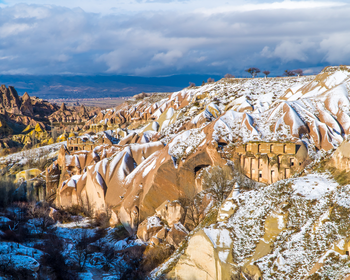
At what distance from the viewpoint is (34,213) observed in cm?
Answer: 5038

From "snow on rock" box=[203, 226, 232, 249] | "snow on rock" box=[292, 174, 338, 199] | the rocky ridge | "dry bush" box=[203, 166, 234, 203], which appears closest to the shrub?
the rocky ridge

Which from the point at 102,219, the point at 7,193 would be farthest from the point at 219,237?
the point at 7,193

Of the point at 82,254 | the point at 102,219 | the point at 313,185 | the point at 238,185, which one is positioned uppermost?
the point at 313,185

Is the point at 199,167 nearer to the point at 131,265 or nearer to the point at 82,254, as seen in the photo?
the point at 131,265

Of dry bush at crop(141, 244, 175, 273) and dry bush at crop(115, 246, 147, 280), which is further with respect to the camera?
dry bush at crop(141, 244, 175, 273)

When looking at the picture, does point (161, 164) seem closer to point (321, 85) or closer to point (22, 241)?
point (22, 241)

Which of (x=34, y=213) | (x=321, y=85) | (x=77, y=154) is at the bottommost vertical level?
(x=34, y=213)

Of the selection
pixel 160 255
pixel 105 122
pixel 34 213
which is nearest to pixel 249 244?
pixel 160 255

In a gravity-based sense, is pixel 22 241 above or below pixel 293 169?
below

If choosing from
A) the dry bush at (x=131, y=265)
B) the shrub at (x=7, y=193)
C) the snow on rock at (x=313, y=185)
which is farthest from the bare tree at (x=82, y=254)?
the shrub at (x=7, y=193)

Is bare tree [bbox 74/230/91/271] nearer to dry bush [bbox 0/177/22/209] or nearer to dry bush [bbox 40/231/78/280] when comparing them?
dry bush [bbox 40/231/78/280]

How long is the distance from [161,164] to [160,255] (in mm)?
13003

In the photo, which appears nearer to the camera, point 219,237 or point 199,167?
point 219,237

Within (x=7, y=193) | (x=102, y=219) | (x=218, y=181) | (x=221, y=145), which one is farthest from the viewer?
(x=7, y=193)
